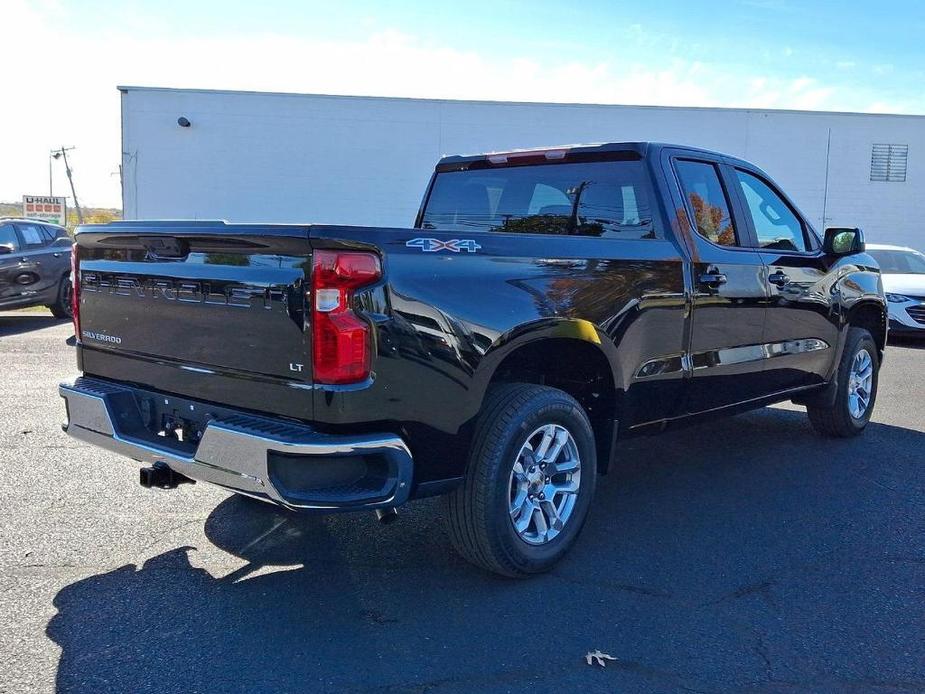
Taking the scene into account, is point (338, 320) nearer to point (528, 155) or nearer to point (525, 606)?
point (525, 606)

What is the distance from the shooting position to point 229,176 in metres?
20.3

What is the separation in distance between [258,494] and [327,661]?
64 cm

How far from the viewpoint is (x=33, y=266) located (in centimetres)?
1263

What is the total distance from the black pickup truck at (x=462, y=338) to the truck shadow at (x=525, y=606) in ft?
1.18

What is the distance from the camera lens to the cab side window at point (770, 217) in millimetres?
5137

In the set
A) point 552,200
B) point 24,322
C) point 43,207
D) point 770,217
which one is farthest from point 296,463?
point 43,207

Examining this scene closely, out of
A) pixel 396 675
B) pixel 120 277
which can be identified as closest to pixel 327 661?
pixel 396 675

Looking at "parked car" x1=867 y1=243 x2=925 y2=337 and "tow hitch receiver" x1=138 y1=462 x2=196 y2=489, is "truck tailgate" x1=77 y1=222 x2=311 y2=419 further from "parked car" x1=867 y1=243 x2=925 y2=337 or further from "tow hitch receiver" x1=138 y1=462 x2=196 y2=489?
"parked car" x1=867 y1=243 x2=925 y2=337

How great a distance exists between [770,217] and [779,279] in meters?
0.45

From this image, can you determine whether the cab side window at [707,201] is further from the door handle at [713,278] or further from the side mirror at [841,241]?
the side mirror at [841,241]

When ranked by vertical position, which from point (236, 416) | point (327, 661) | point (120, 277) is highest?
point (120, 277)

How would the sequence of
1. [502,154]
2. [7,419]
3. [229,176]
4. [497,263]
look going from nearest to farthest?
[497,263] → [502,154] → [7,419] → [229,176]

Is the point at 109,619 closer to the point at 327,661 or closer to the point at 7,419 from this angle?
the point at 327,661

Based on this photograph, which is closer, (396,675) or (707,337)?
(396,675)
